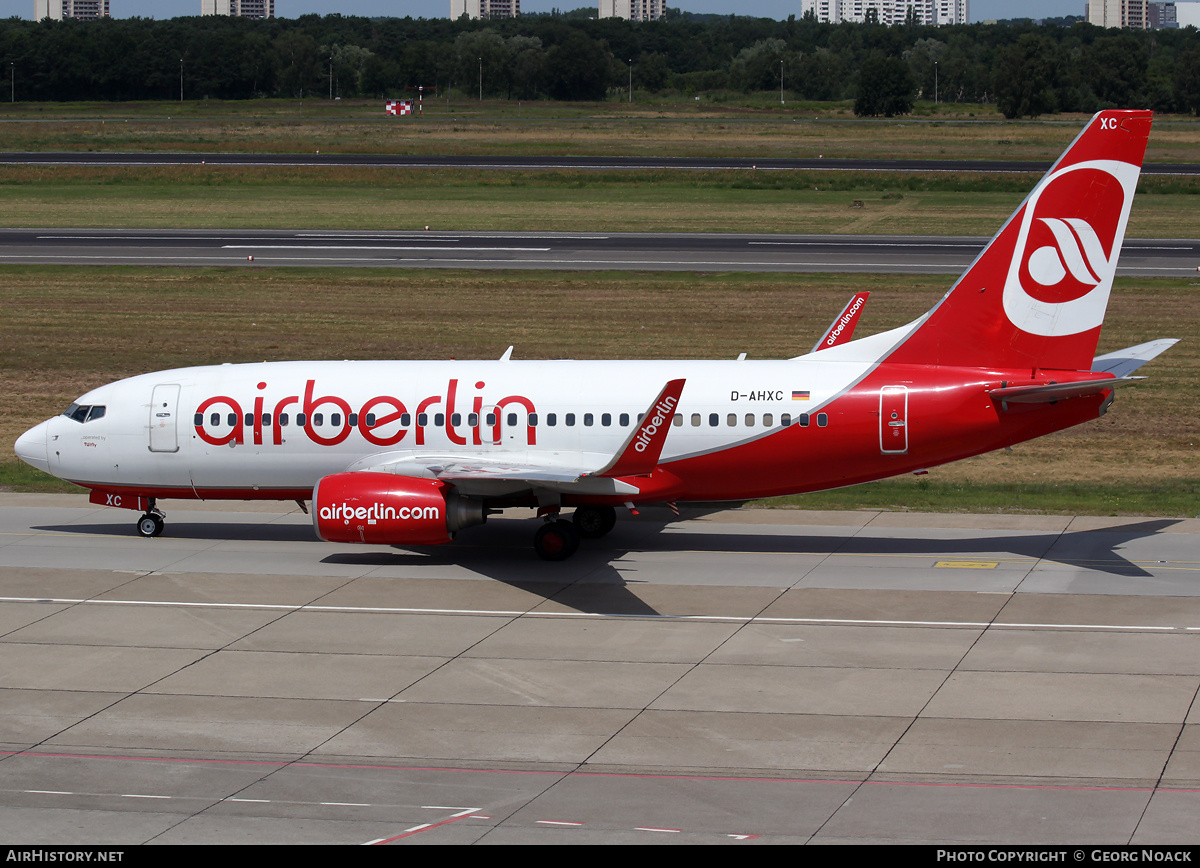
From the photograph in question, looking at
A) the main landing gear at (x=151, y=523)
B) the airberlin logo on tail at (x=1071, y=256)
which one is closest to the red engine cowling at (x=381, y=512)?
the main landing gear at (x=151, y=523)

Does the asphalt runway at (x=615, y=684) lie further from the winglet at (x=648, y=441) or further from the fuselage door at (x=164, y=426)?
the winglet at (x=648, y=441)

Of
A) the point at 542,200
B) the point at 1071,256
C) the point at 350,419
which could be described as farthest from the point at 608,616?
the point at 542,200

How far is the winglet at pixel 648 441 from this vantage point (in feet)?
81.9

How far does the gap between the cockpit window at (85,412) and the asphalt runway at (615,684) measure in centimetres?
284

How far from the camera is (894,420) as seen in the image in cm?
2734

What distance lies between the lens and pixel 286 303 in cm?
6034

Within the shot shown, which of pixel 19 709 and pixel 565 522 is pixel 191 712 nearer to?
pixel 19 709

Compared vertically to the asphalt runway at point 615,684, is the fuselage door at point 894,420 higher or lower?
higher

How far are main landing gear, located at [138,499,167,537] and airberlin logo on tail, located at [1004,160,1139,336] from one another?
19.5 m

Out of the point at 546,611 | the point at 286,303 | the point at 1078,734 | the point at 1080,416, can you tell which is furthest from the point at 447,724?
the point at 286,303

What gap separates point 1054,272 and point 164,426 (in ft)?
63.4

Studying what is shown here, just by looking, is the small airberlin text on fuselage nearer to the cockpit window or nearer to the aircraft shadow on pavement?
the aircraft shadow on pavement

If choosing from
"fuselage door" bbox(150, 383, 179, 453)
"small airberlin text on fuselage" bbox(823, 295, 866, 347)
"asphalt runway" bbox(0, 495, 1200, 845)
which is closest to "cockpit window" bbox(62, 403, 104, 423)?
"fuselage door" bbox(150, 383, 179, 453)
